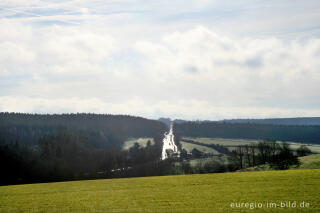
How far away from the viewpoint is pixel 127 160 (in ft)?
397

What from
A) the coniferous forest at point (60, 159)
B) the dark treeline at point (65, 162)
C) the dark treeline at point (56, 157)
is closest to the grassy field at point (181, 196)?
the dark treeline at point (65, 162)

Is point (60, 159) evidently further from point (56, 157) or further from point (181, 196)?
point (181, 196)

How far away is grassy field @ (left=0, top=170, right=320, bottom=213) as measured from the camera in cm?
2255

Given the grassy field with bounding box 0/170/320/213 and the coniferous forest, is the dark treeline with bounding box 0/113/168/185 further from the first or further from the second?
the grassy field with bounding box 0/170/320/213

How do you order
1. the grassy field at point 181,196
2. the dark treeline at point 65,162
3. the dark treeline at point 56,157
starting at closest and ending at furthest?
the grassy field at point 181,196, the dark treeline at point 65,162, the dark treeline at point 56,157

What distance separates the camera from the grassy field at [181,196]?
2255 centimetres

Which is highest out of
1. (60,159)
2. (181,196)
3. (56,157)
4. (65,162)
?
(181,196)

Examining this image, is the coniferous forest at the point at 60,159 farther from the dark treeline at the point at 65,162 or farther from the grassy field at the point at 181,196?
the grassy field at the point at 181,196

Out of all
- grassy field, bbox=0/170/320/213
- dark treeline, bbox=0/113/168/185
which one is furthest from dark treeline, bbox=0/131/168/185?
grassy field, bbox=0/170/320/213

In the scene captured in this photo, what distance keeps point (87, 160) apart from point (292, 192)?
9897cm

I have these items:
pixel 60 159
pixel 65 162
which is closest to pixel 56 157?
pixel 60 159

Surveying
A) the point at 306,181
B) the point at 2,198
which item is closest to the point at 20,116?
the point at 2,198

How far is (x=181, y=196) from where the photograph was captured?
26109 mm

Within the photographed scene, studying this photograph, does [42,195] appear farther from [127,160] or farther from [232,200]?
[127,160]
